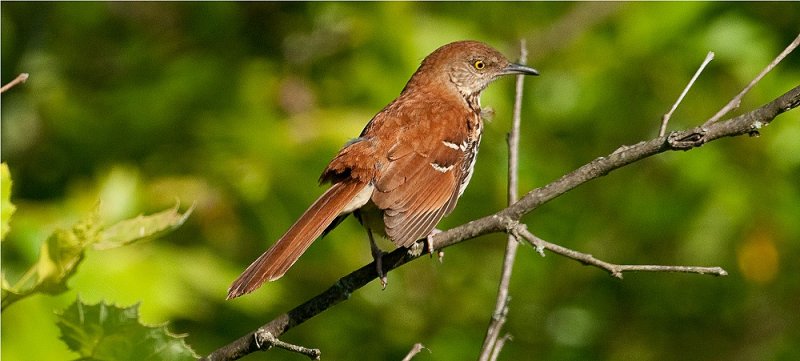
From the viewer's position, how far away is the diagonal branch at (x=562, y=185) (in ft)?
8.11

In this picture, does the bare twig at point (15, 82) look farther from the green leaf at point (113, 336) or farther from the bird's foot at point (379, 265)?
the bird's foot at point (379, 265)

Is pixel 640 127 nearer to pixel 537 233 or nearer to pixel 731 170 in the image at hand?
pixel 731 170

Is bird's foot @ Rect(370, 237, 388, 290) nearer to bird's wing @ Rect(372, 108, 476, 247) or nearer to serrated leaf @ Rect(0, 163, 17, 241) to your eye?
bird's wing @ Rect(372, 108, 476, 247)

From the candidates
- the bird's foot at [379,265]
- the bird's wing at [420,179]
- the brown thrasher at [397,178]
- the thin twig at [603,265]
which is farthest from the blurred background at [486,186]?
the thin twig at [603,265]

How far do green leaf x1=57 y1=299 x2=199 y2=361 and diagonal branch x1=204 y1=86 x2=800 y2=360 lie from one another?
12 centimetres

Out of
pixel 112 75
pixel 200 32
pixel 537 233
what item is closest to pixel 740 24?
pixel 537 233

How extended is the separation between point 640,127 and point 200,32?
2641mm

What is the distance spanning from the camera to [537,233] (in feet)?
17.3

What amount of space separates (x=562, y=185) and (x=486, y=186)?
2807 mm

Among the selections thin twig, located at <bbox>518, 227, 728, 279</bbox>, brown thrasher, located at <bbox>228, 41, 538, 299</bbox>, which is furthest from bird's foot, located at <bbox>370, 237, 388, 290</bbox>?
Answer: thin twig, located at <bbox>518, 227, 728, 279</bbox>

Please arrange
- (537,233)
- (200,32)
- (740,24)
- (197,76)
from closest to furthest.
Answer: (537,233)
(740,24)
(197,76)
(200,32)

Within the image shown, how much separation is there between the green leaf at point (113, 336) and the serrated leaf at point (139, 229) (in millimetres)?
185

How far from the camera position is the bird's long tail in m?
2.98

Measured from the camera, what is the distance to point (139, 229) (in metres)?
2.87
